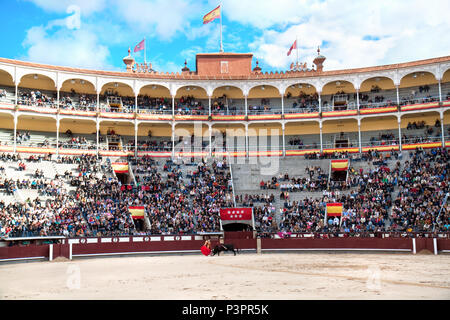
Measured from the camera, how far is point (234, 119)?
1938 inches

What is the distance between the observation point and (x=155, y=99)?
51188mm

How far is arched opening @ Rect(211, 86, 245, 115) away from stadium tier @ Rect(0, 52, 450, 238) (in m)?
0.24

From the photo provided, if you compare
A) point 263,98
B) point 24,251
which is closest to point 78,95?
point 263,98

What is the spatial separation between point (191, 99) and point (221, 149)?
7.77 meters

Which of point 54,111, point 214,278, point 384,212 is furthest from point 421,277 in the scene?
point 54,111

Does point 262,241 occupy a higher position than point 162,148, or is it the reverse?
point 162,148

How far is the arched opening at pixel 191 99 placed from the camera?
168 feet

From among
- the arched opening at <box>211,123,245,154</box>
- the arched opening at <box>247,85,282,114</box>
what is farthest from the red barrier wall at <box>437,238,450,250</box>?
the arched opening at <box>247,85,282,114</box>

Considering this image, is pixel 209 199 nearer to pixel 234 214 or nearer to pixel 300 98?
pixel 234 214

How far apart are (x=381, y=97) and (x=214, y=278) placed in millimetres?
39473

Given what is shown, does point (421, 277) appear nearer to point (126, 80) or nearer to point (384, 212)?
point (384, 212)

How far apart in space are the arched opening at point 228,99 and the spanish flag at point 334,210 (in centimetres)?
1890
